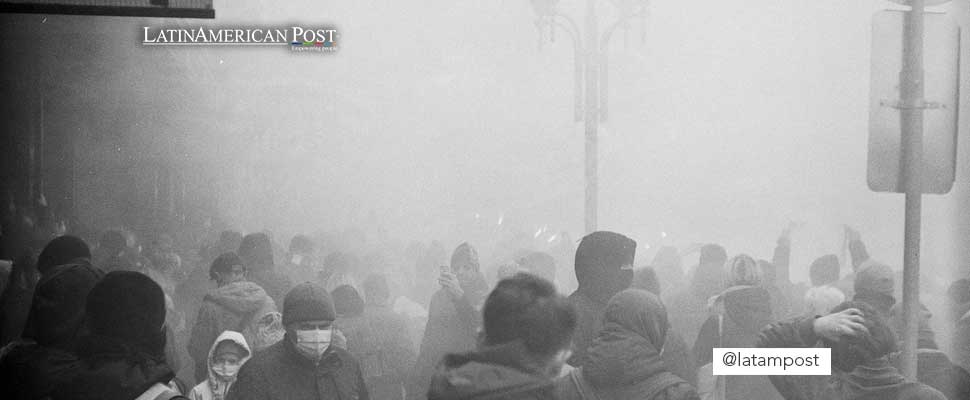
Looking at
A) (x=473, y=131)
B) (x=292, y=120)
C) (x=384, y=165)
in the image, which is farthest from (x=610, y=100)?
(x=292, y=120)

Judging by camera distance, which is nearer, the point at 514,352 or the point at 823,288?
the point at 514,352

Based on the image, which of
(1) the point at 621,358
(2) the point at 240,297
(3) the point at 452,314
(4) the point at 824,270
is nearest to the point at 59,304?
(2) the point at 240,297

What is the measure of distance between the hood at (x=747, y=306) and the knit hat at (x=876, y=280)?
44 centimetres

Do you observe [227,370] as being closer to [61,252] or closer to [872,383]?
[61,252]

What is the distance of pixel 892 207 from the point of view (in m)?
5.52

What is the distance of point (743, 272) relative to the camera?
17.8 ft

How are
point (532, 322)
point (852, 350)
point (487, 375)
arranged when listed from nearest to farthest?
point (487, 375), point (532, 322), point (852, 350)

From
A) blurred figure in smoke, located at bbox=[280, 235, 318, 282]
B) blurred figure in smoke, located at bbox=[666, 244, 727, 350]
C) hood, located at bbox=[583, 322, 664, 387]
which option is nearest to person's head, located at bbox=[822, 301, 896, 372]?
blurred figure in smoke, located at bbox=[666, 244, 727, 350]

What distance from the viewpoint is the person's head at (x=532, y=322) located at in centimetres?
348

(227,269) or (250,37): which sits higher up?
(250,37)

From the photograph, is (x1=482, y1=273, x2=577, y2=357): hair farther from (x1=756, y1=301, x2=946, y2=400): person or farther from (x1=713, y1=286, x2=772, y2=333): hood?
(x1=713, y1=286, x2=772, y2=333): hood

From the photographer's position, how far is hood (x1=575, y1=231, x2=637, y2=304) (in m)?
5.12

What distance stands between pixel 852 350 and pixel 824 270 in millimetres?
679

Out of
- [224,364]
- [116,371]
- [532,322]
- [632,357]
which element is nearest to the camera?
[532,322]
